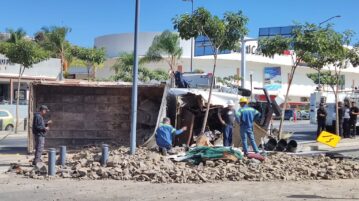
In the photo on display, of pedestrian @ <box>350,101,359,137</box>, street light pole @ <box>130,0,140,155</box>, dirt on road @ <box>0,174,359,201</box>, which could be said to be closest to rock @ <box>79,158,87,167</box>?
dirt on road @ <box>0,174,359,201</box>

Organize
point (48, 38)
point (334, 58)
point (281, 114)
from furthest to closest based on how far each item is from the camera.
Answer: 1. point (48, 38)
2. point (334, 58)
3. point (281, 114)

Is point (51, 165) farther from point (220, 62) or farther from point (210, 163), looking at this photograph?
point (220, 62)

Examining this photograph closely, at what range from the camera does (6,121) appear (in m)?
33.9

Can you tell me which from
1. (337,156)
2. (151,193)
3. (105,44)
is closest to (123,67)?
(105,44)

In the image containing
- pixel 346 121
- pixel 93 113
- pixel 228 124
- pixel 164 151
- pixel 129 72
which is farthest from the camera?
pixel 129 72

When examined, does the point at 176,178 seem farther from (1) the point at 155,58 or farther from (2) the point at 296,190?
(1) the point at 155,58

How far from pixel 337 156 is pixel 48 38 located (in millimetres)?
36609

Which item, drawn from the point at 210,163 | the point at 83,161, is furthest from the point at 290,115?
the point at 83,161

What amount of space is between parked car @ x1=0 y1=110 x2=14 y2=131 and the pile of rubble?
70.1 ft

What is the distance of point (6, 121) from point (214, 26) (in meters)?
20.0

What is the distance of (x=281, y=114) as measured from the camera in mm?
19234

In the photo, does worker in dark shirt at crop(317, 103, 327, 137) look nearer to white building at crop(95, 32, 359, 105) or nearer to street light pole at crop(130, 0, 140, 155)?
street light pole at crop(130, 0, 140, 155)

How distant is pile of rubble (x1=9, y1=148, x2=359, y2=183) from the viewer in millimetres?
11648

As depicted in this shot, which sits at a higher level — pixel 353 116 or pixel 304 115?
pixel 353 116
